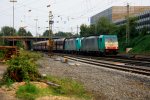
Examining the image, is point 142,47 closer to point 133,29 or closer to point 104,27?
point 133,29

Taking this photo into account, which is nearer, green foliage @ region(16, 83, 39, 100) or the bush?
green foliage @ region(16, 83, 39, 100)

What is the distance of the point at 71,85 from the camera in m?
16.6

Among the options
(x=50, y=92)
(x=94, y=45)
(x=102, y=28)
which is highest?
(x=102, y=28)

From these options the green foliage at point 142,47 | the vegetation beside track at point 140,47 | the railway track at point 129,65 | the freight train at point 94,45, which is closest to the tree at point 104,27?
the vegetation beside track at point 140,47

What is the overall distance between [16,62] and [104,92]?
5.31 m

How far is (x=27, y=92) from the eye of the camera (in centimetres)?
1452

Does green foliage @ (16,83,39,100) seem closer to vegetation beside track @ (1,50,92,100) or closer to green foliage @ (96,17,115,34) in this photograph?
vegetation beside track @ (1,50,92,100)

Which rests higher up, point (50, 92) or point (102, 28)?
point (102, 28)

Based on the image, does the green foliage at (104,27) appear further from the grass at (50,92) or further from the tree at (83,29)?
the grass at (50,92)

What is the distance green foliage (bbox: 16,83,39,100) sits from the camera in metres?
13.5

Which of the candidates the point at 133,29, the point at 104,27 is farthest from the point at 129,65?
the point at 104,27

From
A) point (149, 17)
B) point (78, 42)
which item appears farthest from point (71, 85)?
point (149, 17)

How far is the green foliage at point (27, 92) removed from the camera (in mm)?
13531

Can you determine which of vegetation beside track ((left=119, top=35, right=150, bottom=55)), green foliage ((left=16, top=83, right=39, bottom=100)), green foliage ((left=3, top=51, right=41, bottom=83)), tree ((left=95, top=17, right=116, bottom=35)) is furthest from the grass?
tree ((left=95, top=17, right=116, bottom=35))
